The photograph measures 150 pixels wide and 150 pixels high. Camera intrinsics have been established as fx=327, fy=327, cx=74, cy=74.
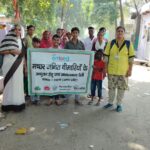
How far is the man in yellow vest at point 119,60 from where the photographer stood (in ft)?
23.7

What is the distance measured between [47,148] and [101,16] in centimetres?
3457

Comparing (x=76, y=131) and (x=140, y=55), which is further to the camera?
(x=140, y=55)

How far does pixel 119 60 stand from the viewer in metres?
7.26

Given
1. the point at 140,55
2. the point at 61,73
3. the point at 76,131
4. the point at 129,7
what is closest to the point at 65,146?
the point at 76,131

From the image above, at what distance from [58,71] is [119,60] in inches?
55.9

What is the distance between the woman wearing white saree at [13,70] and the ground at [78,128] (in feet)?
0.88

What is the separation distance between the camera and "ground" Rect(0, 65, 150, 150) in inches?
213

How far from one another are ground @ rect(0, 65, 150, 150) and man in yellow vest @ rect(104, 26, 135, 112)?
2.20ft

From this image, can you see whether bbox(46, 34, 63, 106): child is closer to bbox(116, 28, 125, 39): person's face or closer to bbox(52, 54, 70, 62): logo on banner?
bbox(52, 54, 70, 62): logo on banner

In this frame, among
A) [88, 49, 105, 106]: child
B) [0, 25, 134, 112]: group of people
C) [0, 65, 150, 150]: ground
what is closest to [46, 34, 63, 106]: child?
[0, 25, 134, 112]: group of people

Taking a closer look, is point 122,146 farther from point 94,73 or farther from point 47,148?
point 94,73

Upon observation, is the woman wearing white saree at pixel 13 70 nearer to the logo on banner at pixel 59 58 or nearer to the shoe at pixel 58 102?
the logo on banner at pixel 59 58

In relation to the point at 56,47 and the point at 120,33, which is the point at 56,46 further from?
the point at 120,33

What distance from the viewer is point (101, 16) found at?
38.7 meters
